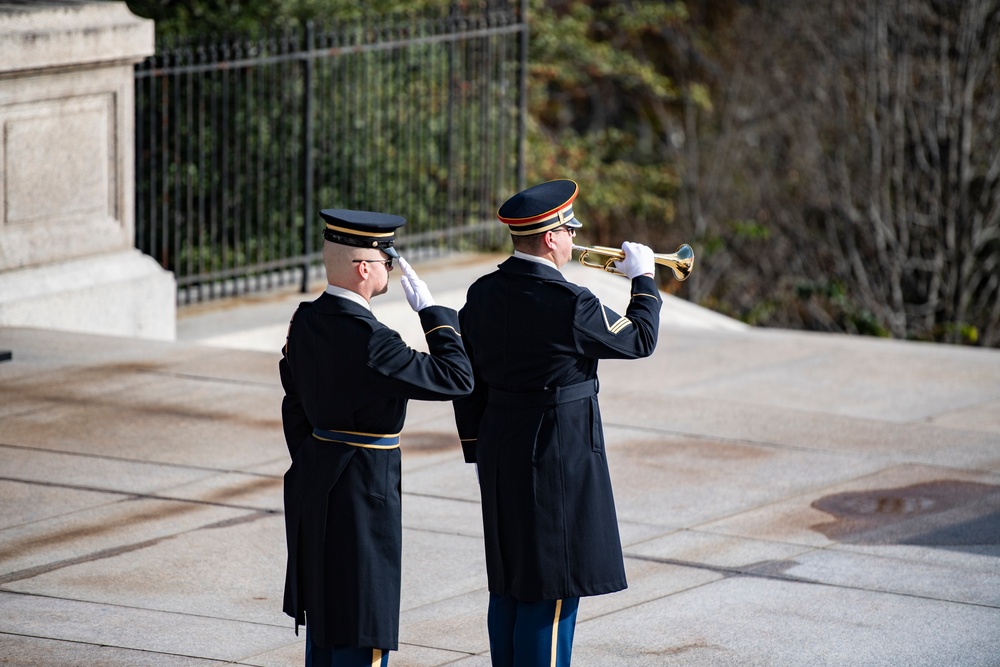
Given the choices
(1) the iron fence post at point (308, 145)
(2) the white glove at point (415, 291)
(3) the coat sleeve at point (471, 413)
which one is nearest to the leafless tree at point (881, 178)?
(1) the iron fence post at point (308, 145)

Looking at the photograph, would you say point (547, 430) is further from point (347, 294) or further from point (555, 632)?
point (347, 294)

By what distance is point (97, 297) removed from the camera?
9.56 meters

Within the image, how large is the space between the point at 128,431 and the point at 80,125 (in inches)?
114

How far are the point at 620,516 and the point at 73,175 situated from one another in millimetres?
4826

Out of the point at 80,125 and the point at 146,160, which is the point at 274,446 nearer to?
the point at 80,125

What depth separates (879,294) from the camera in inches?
653

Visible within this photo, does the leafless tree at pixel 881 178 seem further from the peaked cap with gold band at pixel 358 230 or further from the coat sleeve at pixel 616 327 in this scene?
the peaked cap with gold band at pixel 358 230

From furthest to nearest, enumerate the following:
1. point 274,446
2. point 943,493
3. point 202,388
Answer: point 202,388 < point 274,446 < point 943,493

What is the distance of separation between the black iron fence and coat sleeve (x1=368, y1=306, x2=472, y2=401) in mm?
7494

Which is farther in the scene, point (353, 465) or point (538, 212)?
point (538, 212)

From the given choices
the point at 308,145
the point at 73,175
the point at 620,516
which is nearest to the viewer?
the point at 620,516

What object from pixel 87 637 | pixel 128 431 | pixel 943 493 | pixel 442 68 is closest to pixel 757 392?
pixel 943 493

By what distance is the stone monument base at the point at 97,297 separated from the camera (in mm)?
9195

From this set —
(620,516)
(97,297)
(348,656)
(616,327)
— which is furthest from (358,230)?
(97,297)
